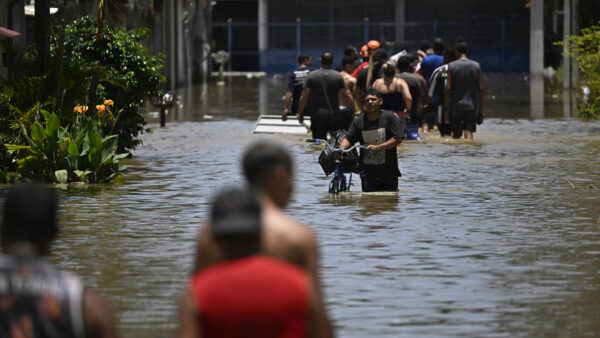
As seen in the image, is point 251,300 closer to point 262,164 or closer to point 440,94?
point 262,164

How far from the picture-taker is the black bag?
14.4 m

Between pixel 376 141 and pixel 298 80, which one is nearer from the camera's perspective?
pixel 376 141

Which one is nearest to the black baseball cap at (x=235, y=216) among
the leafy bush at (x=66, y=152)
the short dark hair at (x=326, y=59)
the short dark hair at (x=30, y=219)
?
the short dark hair at (x=30, y=219)

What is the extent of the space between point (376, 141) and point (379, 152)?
0.17 m

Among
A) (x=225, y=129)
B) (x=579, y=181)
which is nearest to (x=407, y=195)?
(x=579, y=181)

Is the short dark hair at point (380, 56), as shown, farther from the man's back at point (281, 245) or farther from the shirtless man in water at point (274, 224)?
the man's back at point (281, 245)

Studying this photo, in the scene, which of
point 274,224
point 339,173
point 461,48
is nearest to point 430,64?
point 461,48

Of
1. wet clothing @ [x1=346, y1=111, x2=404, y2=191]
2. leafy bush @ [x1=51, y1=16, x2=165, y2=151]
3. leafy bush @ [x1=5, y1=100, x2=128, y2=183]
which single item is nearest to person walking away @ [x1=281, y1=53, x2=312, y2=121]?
leafy bush @ [x1=51, y1=16, x2=165, y2=151]

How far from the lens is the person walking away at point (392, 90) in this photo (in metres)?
19.6

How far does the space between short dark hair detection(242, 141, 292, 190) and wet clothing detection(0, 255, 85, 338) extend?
0.90 metres

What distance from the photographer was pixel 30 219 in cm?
409

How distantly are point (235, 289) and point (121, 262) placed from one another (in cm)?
651

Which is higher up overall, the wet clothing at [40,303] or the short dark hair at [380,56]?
the short dark hair at [380,56]

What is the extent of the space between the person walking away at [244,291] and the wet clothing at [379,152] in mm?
9933
